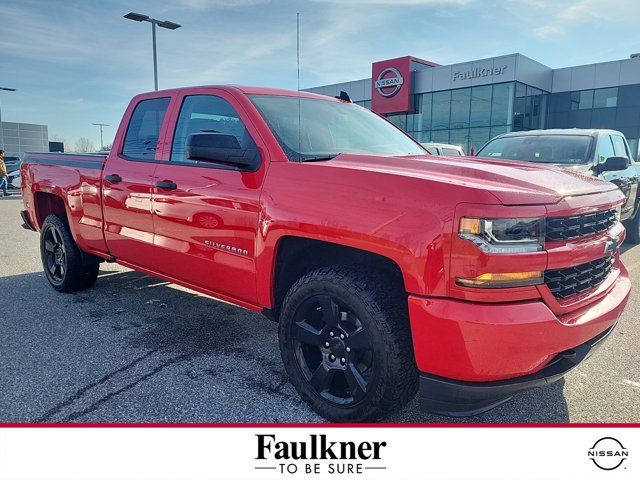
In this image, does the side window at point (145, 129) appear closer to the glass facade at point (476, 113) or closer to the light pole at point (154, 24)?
the light pole at point (154, 24)

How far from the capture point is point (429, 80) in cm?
3130

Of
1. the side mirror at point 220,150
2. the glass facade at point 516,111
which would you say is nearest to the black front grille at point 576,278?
the side mirror at point 220,150

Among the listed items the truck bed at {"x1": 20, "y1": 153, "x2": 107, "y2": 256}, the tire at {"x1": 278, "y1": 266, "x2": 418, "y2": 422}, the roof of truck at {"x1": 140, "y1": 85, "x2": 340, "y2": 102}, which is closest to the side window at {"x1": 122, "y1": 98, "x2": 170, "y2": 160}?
the roof of truck at {"x1": 140, "y1": 85, "x2": 340, "y2": 102}

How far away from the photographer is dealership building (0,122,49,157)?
4909 centimetres

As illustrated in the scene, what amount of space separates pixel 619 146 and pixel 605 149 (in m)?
0.98

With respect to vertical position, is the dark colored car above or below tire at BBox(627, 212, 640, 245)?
above

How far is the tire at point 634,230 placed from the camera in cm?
800

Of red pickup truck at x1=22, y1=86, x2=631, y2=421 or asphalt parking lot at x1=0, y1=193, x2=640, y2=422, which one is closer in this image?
red pickup truck at x1=22, y1=86, x2=631, y2=421

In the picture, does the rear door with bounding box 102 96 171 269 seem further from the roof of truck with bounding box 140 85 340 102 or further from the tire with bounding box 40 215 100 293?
the tire with bounding box 40 215 100 293

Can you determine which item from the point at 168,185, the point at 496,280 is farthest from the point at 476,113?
the point at 496,280

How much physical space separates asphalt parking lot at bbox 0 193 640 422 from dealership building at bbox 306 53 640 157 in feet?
85.4

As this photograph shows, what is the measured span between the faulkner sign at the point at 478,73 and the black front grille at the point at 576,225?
92.0ft

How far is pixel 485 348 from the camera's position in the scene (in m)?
1.94

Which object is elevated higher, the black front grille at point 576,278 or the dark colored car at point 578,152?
the dark colored car at point 578,152
